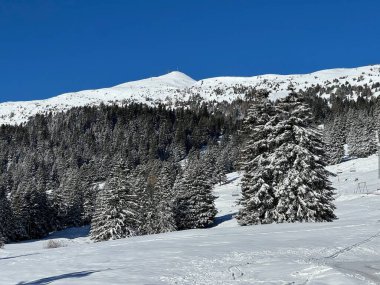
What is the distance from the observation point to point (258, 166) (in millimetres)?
31516

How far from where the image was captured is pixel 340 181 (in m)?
88.9

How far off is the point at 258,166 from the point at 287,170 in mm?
2296

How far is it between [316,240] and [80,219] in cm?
8881

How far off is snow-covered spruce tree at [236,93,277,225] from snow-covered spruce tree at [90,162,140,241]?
16.6 meters

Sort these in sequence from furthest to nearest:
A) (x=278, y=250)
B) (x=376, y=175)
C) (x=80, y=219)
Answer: (x=80, y=219) < (x=376, y=175) < (x=278, y=250)

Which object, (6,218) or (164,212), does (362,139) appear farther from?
(6,218)

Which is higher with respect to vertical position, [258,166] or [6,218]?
[258,166]

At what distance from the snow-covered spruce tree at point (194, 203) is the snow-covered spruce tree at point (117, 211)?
13475 millimetres

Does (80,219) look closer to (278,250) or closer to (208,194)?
(208,194)

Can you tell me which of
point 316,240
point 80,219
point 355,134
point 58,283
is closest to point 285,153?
point 316,240

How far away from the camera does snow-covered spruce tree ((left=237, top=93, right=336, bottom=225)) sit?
29.0 meters

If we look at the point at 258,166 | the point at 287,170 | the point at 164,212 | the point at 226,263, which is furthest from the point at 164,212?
the point at 226,263

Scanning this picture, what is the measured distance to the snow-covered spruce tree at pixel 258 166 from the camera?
30391mm

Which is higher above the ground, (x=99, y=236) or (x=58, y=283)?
(x=58, y=283)
